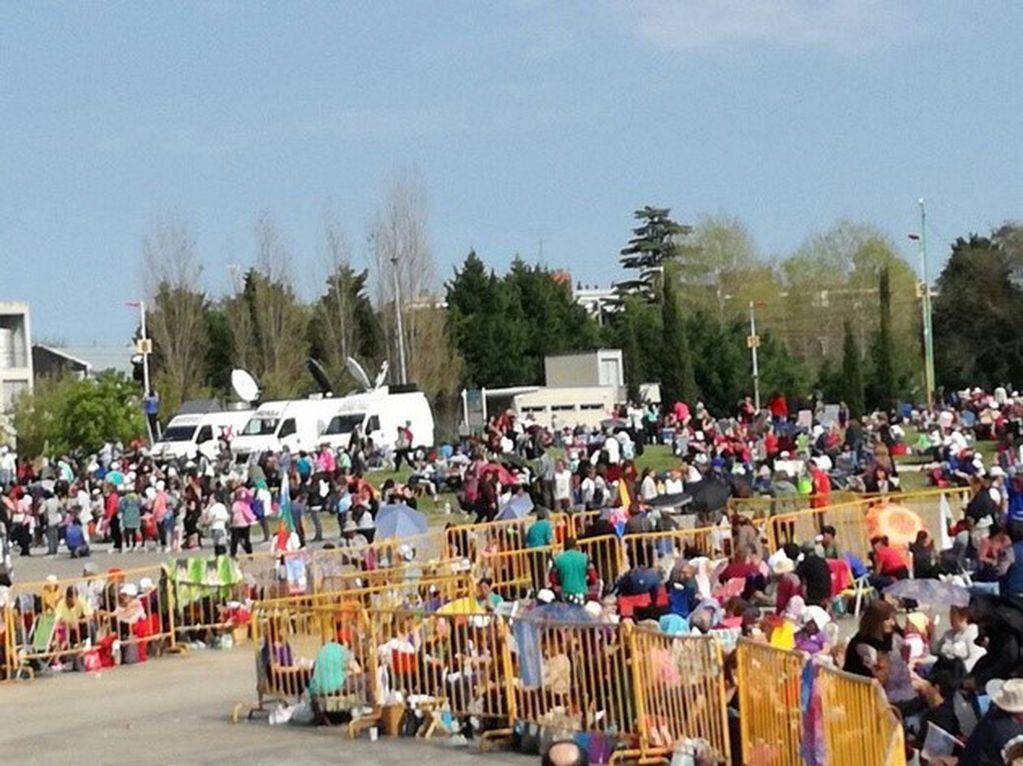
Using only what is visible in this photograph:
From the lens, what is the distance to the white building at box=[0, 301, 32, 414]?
9575cm

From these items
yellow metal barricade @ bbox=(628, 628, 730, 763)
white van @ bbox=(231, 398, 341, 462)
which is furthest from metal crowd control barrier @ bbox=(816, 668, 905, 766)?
white van @ bbox=(231, 398, 341, 462)

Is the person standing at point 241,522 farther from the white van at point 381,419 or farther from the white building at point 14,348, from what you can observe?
the white building at point 14,348

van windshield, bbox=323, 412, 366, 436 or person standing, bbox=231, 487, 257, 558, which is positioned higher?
van windshield, bbox=323, 412, 366, 436

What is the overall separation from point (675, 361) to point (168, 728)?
5514 cm

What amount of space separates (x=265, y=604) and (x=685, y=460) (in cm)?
2119

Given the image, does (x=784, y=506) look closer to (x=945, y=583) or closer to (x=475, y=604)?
(x=475, y=604)

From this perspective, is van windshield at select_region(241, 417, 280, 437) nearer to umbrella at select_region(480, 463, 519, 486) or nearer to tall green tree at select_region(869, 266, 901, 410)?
umbrella at select_region(480, 463, 519, 486)

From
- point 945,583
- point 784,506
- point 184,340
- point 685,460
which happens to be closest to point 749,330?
point 184,340

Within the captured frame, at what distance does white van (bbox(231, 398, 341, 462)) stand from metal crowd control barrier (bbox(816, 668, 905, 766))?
4097 centimetres

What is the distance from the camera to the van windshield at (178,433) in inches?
2112

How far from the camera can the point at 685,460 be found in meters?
40.1

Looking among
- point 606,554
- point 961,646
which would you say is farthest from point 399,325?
point 961,646

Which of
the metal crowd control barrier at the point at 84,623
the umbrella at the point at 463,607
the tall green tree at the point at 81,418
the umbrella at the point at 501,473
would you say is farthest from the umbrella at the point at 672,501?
the tall green tree at the point at 81,418

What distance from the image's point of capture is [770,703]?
12.2 meters
